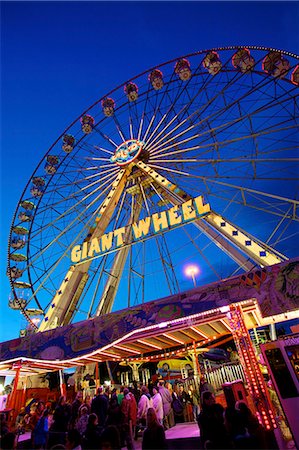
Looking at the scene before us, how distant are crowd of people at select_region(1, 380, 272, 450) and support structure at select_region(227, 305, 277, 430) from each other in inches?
33.6

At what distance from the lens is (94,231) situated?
14844 mm

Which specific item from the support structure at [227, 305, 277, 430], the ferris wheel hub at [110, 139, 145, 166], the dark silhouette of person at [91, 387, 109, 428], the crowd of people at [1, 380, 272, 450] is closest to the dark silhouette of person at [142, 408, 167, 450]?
the crowd of people at [1, 380, 272, 450]

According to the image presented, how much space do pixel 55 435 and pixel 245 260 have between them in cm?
812

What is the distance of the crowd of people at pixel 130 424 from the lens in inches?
156

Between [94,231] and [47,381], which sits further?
[47,381]

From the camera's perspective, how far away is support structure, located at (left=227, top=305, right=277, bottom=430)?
233 inches

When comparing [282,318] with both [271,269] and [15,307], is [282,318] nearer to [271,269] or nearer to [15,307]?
[271,269]

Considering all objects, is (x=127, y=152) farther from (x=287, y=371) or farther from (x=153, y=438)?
(x=153, y=438)

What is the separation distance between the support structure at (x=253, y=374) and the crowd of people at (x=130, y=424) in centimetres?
85

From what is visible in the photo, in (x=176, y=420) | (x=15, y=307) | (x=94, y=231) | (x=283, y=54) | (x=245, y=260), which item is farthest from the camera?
(x=15, y=307)

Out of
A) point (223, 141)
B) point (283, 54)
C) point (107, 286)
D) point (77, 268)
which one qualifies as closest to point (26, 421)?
point (77, 268)

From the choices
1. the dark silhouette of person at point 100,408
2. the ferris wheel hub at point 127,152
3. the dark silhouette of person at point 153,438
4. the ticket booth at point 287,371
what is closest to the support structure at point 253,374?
the ticket booth at point 287,371

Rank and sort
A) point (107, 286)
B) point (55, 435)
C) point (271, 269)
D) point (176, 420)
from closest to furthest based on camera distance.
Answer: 1. point (55, 435)
2. point (271, 269)
3. point (176, 420)
4. point (107, 286)

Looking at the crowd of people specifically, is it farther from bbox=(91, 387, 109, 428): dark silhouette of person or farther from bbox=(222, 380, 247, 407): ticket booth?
bbox=(222, 380, 247, 407): ticket booth
